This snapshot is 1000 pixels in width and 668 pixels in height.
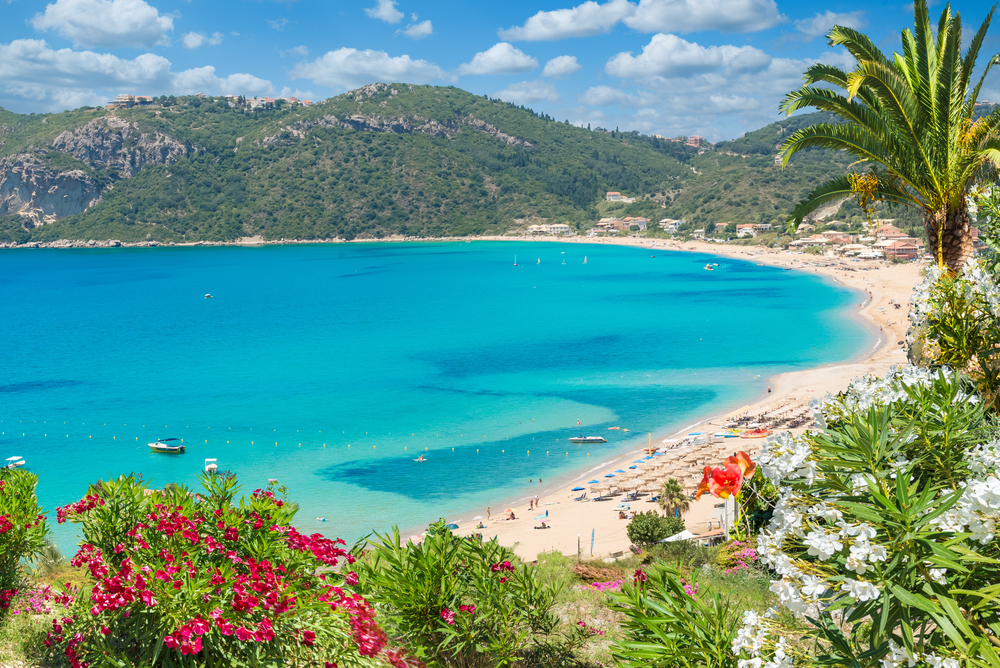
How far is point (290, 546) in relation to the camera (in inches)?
237

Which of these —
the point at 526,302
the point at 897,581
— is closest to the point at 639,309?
the point at 526,302

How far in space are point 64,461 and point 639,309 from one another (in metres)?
61.3

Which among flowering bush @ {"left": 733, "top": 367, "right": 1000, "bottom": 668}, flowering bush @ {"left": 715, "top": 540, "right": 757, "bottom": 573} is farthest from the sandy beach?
flowering bush @ {"left": 715, "top": 540, "right": 757, "bottom": 573}

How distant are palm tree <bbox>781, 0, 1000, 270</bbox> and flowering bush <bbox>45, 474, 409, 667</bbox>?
7978mm

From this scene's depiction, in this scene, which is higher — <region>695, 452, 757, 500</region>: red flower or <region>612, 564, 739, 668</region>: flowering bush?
<region>612, 564, 739, 668</region>: flowering bush

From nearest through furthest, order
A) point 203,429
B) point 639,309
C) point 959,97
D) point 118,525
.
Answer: point 118,525, point 959,97, point 203,429, point 639,309

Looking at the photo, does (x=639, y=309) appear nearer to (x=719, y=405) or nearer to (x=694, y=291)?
(x=694, y=291)

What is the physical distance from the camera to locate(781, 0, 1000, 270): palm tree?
8.49 m

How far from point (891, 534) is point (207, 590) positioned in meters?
4.67

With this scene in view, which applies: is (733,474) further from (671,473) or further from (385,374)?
(385,374)

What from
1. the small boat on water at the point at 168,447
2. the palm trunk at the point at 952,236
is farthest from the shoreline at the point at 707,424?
the small boat on water at the point at 168,447

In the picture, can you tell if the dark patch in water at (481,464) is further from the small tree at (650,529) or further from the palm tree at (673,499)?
the small tree at (650,529)

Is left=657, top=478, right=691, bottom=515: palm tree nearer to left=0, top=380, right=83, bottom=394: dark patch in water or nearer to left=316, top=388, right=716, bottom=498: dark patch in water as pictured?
left=316, top=388, right=716, bottom=498: dark patch in water

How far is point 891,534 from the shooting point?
332 cm
